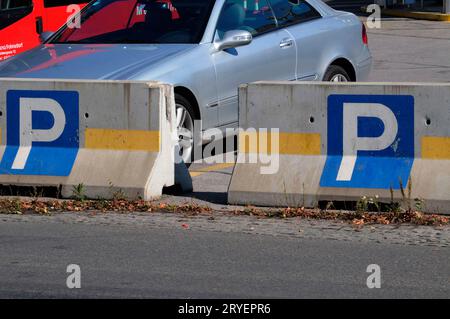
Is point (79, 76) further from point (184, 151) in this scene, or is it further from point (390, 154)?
point (390, 154)

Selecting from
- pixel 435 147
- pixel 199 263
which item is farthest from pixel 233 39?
pixel 199 263

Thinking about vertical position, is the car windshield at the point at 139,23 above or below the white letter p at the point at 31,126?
above

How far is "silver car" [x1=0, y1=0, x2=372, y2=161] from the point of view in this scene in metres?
9.62

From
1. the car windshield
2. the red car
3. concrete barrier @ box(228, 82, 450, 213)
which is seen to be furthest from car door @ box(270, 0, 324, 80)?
the red car

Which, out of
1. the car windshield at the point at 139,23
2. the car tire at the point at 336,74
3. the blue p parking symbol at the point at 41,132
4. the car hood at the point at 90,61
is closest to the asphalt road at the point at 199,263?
the blue p parking symbol at the point at 41,132

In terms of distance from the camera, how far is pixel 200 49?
9.95 metres

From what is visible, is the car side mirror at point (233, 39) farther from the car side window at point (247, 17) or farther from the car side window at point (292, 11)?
the car side window at point (292, 11)

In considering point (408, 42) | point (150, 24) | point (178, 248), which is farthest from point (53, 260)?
point (408, 42)

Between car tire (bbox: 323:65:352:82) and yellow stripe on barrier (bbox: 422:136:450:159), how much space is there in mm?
3211

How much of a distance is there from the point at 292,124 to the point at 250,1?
2.73 metres

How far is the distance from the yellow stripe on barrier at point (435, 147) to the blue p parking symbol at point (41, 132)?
2.94 m

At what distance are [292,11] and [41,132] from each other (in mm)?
3506

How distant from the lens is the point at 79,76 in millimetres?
9398

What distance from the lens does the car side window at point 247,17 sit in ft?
34.3
